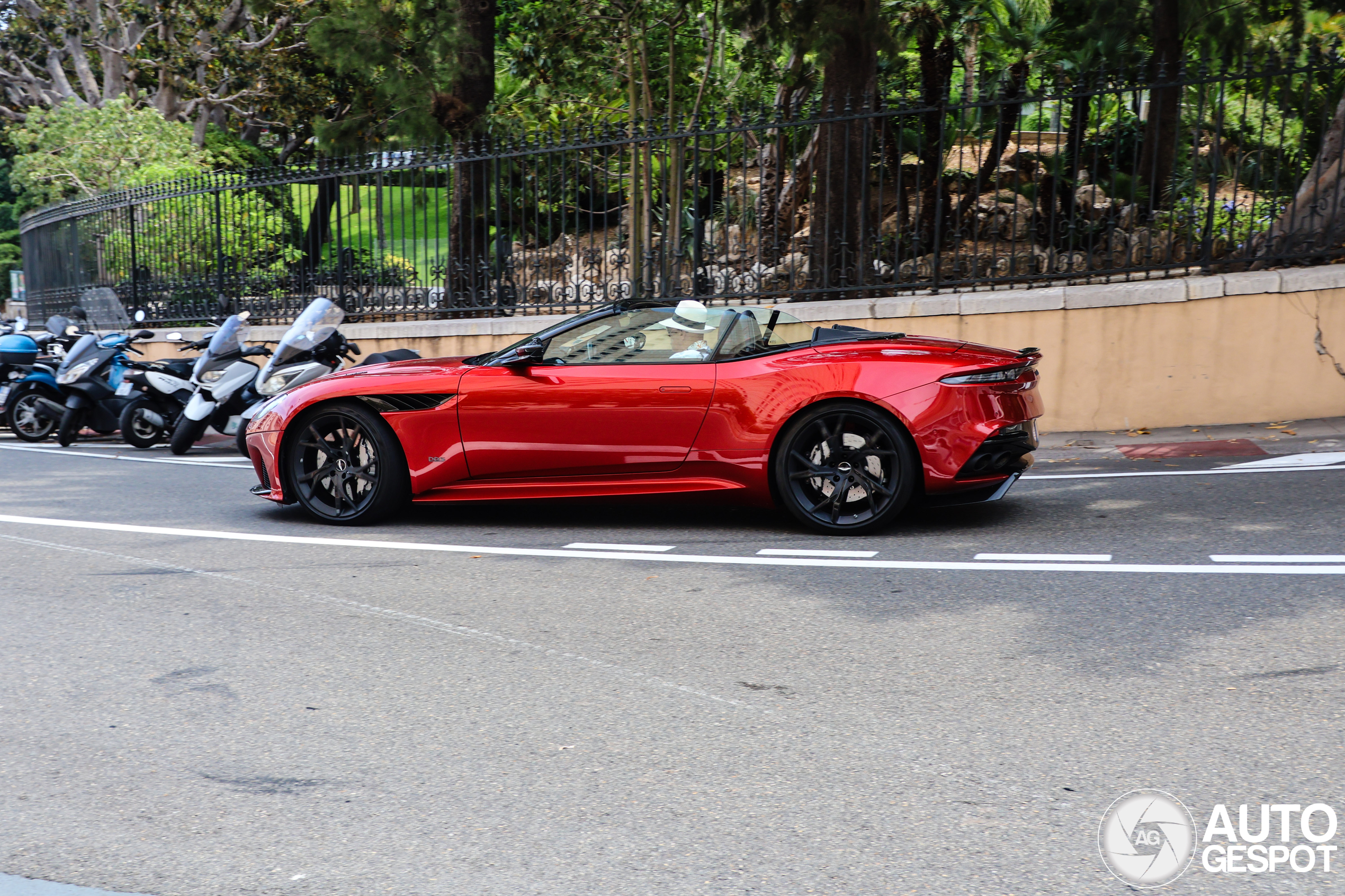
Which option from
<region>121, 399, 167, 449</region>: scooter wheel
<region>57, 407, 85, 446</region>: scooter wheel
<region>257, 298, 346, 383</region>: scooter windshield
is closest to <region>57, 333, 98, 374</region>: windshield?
<region>57, 407, 85, 446</region>: scooter wheel

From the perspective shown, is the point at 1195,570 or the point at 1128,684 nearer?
the point at 1128,684

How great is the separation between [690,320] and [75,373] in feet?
29.2

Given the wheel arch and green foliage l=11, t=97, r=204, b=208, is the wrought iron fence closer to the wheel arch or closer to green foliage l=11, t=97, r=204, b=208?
the wheel arch

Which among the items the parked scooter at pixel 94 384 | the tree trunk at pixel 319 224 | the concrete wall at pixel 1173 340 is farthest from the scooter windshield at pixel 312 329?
the tree trunk at pixel 319 224

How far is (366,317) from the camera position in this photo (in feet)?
48.8

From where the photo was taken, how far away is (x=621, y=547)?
261 inches

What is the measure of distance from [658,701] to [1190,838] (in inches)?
67.9

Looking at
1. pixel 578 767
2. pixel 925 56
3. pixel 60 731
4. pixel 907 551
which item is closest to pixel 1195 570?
pixel 907 551

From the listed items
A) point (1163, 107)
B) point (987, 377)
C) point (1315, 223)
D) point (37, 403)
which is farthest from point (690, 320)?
point (37, 403)

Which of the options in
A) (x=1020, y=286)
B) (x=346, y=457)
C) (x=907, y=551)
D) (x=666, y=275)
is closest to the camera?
(x=907, y=551)

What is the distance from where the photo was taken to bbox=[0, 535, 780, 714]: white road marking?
14.0 feet

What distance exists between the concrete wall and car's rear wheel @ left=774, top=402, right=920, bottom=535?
163 inches

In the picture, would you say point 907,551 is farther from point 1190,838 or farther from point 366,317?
point 366,317

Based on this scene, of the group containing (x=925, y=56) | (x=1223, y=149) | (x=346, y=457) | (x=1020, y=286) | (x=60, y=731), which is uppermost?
(x=925, y=56)
